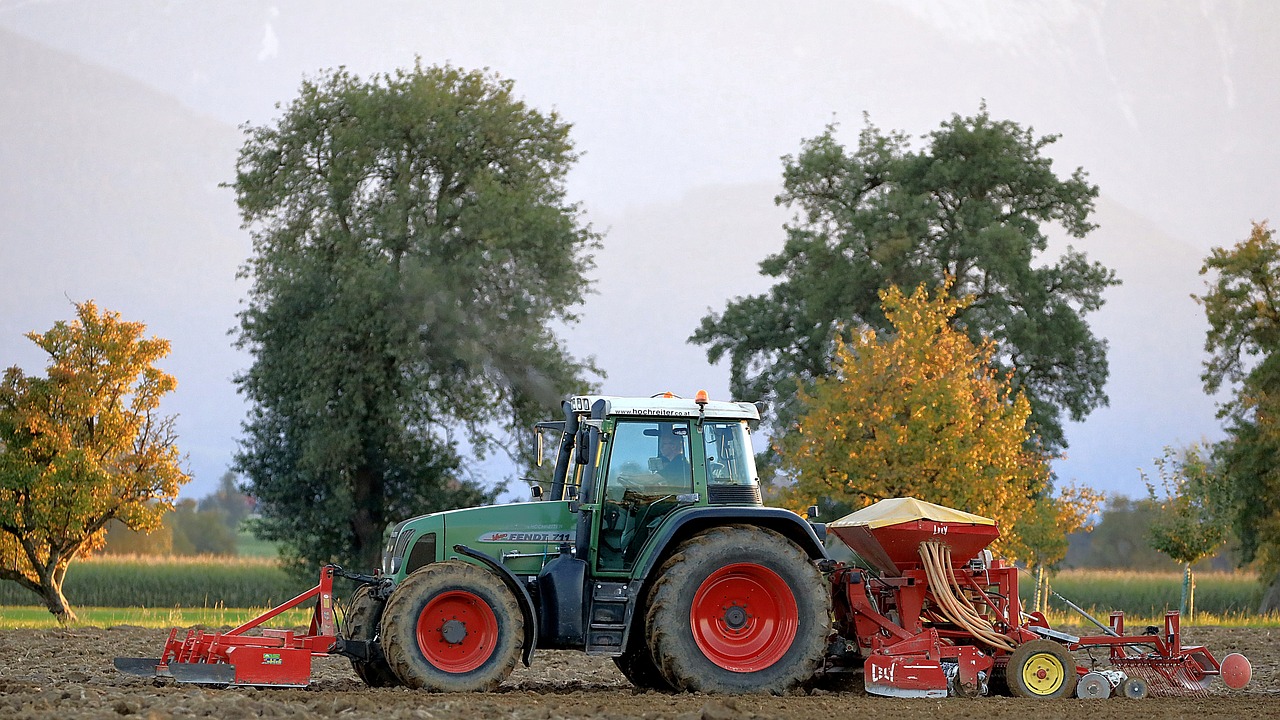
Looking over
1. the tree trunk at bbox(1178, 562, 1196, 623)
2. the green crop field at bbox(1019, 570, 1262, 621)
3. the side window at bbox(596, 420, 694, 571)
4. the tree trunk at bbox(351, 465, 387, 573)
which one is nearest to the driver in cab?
the side window at bbox(596, 420, 694, 571)

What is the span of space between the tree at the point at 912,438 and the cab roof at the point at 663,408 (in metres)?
14.1

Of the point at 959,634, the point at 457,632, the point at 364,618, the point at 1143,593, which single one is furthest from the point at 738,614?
the point at 1143,593

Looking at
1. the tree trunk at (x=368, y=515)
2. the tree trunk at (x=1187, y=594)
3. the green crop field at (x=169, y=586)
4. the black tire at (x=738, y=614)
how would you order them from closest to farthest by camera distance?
the black tire at (x=738, y=614) → the tree trunk at (x=1187, y=594) → the tree trunk at (x=368, y=515) → the green crop field at (x=169, y=586)

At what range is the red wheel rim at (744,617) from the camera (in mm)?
11477

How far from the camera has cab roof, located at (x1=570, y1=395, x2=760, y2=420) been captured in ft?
38.4

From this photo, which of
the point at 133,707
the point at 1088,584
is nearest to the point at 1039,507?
the point at 1088,584

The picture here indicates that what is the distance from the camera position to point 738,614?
11.5 meters

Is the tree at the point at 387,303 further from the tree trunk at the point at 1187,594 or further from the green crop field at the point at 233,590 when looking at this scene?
the tree trunk at the point at 1187,594

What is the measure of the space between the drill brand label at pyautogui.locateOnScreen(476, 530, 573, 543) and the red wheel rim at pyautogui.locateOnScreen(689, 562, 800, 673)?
4.28ft

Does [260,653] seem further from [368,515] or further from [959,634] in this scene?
[368,515]

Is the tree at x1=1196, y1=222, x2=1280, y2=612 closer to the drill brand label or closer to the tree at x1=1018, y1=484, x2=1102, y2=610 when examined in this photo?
the tree at x1=1018, y1=484, x2=1102, y2=610

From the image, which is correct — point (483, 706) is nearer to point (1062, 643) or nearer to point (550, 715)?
point (550, 715)

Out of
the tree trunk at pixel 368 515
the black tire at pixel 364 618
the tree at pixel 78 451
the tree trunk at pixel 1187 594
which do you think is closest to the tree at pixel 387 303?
the tree trunk at pixel 368 515

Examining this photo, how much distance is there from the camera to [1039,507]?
2955 cm
